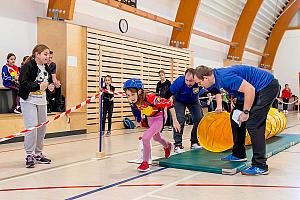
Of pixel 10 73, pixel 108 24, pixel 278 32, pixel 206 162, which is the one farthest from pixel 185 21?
pixel 278 32

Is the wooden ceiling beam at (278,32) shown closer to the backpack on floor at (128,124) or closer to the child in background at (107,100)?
the backpack on floor at (128,124)

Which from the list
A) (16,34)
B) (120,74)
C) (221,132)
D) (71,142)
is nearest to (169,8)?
(120,74)

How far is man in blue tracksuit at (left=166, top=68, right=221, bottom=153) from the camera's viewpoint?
19.2 ft

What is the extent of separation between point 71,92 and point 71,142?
1.93 meters

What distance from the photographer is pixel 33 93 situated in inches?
195

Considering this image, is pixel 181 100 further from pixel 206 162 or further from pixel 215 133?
pixel 206 162

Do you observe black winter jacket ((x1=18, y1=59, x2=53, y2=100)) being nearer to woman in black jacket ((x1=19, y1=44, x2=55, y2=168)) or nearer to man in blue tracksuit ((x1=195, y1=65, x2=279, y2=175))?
woman in black jacket ((x1=19, y1=44, x2=55, y2=168))

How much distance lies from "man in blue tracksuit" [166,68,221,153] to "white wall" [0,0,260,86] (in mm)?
4141

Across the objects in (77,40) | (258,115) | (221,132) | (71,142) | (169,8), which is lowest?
(71,142)

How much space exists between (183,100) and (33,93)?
2386mm

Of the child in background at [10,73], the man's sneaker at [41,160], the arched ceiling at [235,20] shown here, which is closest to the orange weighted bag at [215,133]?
the man's sneaker at [41,160]

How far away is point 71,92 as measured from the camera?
9.20 m

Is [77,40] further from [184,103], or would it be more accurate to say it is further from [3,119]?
[184,103]

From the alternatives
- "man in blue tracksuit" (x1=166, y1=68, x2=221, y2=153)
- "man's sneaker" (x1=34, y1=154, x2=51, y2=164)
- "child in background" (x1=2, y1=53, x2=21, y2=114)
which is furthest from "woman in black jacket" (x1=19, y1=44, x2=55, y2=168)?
"child in background" (x1=2, y1=53, x2=21, y2=114)
